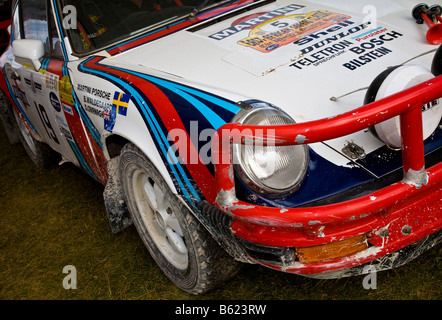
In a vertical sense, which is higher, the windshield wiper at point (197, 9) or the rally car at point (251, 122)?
the windshield wiper at point (197, 9)

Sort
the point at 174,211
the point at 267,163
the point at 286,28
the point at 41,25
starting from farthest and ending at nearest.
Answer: the point at 41,25
the point at 286,28
the point at 174,211
the point at 267,163

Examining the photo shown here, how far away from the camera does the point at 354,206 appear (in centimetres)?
163

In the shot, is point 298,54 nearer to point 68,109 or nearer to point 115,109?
A: point 115,109

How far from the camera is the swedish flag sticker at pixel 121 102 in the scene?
2191mm

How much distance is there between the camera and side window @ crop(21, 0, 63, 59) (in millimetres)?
2875

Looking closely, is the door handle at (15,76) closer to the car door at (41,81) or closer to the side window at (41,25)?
the car door at (41,81)

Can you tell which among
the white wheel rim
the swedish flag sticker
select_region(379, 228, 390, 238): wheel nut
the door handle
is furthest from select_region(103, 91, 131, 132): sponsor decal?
the door handle

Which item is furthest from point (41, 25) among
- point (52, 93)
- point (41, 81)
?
point (52, 93)

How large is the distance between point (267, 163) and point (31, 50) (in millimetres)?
1841

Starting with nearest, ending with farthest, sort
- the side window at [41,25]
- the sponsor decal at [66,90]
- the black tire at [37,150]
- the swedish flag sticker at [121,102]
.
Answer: the swedish flag sticker at [121,102] < the sponsor decal at [66,90] < the side window at [41,25] < the black tire at [37,150]

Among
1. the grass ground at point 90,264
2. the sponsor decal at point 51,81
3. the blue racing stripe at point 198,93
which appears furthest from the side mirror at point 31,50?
the grass ground at point 90,264

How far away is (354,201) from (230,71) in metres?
0.95
